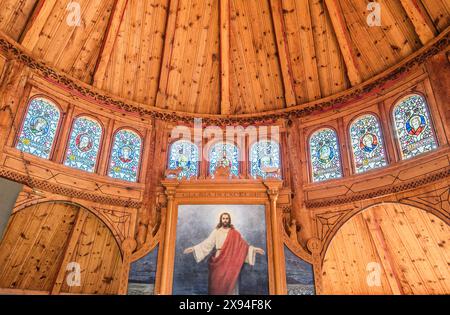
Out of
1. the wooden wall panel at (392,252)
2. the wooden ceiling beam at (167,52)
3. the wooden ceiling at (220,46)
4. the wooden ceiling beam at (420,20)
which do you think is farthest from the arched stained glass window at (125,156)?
the wooden ceiling beam at (420,20)

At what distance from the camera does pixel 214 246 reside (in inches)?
322

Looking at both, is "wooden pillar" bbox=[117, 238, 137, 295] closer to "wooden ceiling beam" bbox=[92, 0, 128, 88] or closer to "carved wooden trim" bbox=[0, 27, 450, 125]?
"carved wooden trim" bbox=[0, 27, 450, 125]

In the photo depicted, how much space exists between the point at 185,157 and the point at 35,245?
4.49 m

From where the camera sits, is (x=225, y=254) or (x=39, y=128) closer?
(x=225, y=254)

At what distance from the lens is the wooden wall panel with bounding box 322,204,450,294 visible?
7.73 metres

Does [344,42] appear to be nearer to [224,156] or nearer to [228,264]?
[224,156]

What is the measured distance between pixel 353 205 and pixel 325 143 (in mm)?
2040

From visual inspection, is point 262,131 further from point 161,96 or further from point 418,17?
point 418,17

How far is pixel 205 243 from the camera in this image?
8.22 m

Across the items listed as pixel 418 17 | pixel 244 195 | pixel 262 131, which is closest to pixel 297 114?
pixel 262 131

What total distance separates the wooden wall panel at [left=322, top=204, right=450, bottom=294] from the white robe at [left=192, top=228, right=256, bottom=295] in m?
2.08

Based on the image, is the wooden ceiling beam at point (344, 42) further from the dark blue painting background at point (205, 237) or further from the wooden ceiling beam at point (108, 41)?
the wooden ceiling beam at point (108, 41)

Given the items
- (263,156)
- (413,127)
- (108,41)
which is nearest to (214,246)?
(263,156)

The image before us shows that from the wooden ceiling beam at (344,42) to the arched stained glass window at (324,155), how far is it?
1.67 metres
